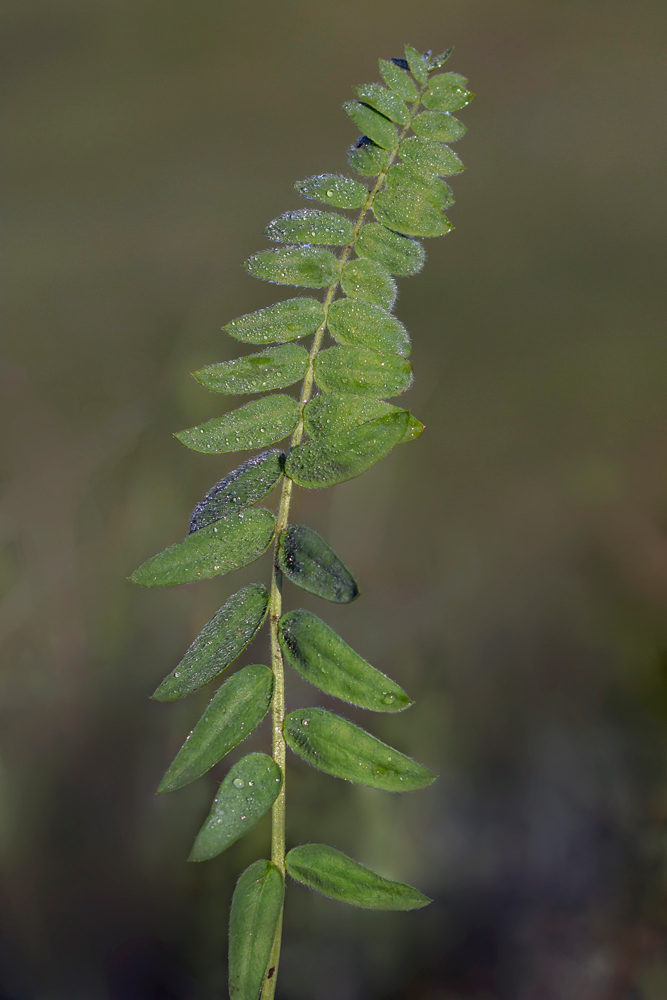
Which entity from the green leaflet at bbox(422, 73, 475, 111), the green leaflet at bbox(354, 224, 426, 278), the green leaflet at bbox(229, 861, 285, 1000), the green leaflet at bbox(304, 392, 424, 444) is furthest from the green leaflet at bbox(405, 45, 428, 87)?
the green leaflet at bbox(229, 861, 285, 1000)

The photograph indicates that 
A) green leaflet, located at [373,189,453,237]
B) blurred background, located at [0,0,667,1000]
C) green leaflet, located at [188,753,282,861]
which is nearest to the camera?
green leaflet, located at [188,753,282,861]

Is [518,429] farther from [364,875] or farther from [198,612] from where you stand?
[364,875]

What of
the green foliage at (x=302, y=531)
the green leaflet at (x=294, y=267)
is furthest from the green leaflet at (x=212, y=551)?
the green leaflet at (x=294, y=267)

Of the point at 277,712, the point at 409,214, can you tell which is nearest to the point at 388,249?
the point at 409,214

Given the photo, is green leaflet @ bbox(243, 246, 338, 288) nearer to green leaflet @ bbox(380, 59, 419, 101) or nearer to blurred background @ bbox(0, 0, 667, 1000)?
green leaflet @ bbox(380, 59, 419, 101)

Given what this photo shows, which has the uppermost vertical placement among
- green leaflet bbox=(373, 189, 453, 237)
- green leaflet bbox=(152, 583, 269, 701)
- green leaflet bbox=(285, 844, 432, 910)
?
green leaflet bbox=(373, 189, 453, 237)

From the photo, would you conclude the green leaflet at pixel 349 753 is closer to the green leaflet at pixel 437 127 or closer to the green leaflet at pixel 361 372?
the green leaflet at pixel 361 372

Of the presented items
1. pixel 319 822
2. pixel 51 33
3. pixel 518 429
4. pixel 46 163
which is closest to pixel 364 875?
pixel 319 822
